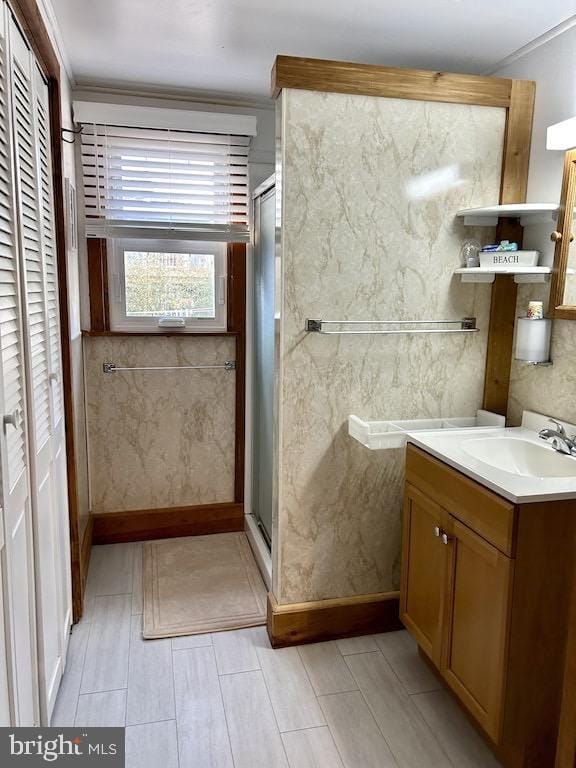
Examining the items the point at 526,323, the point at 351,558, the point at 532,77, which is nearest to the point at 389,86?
the point at 532,77

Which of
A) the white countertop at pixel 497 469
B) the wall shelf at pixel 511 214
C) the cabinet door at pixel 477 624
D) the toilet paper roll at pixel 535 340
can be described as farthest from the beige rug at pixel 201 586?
the wall shelf at pixel 511 214

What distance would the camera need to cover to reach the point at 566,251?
81.0 inches

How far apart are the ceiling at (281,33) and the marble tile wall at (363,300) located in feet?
0.87

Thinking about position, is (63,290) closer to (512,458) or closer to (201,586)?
(201,586)

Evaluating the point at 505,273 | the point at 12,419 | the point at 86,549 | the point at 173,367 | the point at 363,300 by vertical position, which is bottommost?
the point at 86,549

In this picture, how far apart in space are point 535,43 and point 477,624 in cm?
213

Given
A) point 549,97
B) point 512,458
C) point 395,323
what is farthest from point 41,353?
point 549,97

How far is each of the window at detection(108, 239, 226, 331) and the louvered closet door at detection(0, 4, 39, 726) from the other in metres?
1.66

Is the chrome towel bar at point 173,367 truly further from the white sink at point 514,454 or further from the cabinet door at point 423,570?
the white sink at point 514,454

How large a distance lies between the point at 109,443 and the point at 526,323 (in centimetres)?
226

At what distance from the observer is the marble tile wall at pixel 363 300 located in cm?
218

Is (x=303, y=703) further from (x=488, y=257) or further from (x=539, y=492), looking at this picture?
(x=488, y=257)

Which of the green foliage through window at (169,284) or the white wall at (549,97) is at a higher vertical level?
the white wall at (549,97)

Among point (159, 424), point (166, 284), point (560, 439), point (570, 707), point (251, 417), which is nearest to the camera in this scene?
point (570, 707)
